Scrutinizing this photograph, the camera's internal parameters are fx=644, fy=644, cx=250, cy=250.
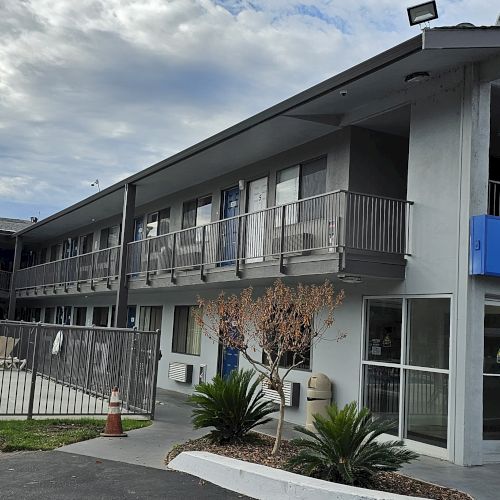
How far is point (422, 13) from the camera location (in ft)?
31.6

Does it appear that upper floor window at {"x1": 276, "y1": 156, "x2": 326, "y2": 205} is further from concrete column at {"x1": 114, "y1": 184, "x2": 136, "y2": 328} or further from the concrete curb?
the concrete curb

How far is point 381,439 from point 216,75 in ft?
31.8

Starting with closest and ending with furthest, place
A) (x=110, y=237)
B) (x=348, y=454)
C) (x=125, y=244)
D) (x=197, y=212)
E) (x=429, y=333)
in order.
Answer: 1. (x=348, y=454)
2. (x=429, y=333)
3. (x=125, y=244)
4. (x=197, y=212)
5. (x=110, y=237)

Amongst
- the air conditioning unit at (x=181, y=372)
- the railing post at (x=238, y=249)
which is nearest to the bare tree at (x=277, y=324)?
the railing post at (x=238, y=249)

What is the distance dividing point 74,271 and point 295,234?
14.2 meters

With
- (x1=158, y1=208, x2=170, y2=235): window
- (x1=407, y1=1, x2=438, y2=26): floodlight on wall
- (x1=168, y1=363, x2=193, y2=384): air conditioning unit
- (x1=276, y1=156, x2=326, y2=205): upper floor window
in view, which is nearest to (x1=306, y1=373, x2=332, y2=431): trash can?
(x1=276, y1=156, x2=326, y2=205): upper floor window

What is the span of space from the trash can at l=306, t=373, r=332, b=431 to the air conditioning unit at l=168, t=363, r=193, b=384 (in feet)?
20.5

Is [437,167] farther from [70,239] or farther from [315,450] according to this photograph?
[70,239]

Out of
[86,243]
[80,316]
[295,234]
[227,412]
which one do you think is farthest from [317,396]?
[86,243]

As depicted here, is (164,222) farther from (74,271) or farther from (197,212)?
(74,271)

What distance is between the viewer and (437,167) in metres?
10.7

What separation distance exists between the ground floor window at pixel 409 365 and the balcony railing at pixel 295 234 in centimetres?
114

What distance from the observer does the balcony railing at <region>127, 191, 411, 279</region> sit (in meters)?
11.1

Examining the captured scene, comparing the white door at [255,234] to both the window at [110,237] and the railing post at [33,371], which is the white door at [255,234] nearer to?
the railing post at [33,371]
